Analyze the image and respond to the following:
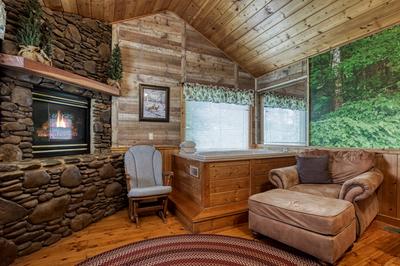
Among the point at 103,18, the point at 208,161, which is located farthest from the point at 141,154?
the point at 103,18

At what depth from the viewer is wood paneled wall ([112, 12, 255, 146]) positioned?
3.63 metres

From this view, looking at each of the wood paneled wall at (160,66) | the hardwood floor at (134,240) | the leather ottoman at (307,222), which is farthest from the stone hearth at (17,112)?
the leather ottoman at (307,222)

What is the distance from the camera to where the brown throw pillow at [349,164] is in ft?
8.54

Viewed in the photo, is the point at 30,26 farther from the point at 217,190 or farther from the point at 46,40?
the point at 217,190

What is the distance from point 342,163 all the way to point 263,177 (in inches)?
41.2

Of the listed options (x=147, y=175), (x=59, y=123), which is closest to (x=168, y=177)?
(x=147, y=175)

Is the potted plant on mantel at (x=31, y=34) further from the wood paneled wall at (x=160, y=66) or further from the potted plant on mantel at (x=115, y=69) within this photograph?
the wood paneled wall at (x=160, y=66)

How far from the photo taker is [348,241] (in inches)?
76.4

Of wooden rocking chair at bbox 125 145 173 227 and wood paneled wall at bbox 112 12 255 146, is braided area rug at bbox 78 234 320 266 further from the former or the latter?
wood paneled wall at bbox 112 12 255 146

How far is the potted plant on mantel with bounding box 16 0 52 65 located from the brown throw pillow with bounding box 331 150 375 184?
3791 millimetres

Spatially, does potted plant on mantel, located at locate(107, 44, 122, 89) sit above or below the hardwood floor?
above

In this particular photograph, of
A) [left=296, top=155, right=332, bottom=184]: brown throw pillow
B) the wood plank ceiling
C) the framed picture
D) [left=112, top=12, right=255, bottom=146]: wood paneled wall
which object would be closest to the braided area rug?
[left=296, top=155, right=332, bottom=184]: brown throw pillow

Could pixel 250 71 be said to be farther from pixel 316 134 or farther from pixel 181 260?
pixel 181 260

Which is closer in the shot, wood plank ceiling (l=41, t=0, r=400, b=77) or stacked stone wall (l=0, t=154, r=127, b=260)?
stacked stone wall (l=0, t=154, r=127, b=260)
